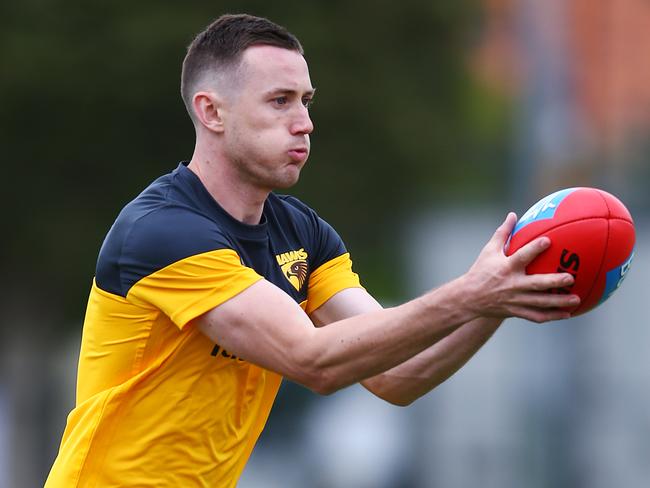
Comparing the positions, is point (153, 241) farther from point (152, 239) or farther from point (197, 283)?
point (197, 283)

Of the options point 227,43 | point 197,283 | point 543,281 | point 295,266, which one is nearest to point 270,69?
point 227,43

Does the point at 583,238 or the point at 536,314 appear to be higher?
the point at 583,238

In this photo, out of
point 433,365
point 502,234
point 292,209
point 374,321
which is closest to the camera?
point 502,234

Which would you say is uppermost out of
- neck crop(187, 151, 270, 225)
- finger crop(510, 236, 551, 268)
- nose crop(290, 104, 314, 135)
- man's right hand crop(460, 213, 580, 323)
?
nose crop(290, 104, 314, 135)

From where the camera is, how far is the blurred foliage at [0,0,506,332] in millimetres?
20062

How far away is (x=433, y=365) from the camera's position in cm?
662

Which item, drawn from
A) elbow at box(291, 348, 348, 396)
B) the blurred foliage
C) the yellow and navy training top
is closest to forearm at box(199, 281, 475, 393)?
elbow at box(291, 348, 348, 396)

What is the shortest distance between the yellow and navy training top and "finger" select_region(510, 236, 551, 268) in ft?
3.58

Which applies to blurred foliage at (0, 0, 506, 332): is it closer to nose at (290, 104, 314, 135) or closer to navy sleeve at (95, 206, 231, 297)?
nose at (290, 104, 314, 135)

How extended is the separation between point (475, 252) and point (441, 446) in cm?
243

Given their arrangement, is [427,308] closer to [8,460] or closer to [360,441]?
[360,441]

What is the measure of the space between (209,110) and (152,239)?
29.6 inches

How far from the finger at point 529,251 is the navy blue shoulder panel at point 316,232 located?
166 cm

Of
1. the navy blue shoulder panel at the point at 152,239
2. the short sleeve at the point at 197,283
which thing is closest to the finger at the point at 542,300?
the short sleeve at the point at 197,283
